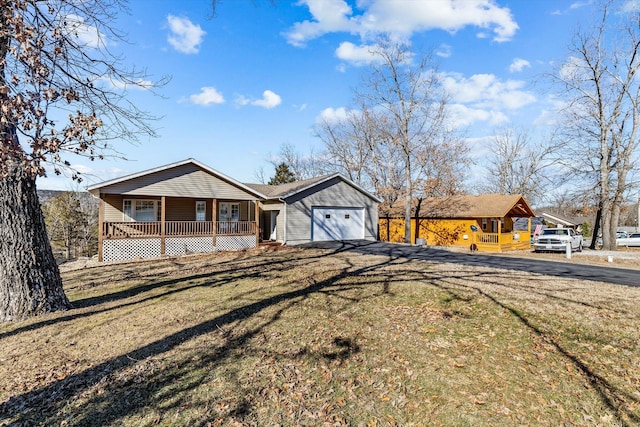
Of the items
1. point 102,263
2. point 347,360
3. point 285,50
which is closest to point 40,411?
point 347,360

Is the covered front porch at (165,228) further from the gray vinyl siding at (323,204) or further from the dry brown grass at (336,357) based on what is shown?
the dry brown grass at (336,357)

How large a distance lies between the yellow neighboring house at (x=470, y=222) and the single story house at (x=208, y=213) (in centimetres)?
606

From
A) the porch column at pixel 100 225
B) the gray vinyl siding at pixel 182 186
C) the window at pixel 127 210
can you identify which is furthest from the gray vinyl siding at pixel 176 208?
the porch column at pixel 100 225

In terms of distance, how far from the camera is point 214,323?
19.7 feet

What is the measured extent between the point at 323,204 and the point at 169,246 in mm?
9463

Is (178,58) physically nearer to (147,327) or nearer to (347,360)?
(147,327)

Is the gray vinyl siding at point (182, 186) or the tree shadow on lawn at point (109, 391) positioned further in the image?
the gray vinyl siding at point (182, 186)

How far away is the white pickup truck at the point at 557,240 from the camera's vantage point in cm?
1994

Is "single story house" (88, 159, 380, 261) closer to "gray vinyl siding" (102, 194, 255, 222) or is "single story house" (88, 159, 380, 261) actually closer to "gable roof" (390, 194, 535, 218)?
"gray vinyl siding" (102, 194, 255, 222)

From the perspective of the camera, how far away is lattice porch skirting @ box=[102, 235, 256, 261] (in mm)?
14680

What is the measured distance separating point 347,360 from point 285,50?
15.8 metres

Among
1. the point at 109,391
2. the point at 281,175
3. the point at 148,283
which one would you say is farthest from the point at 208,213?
the point at 281,175

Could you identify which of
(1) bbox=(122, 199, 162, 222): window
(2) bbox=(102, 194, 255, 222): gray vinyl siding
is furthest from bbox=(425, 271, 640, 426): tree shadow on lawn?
(1) bbox=(122, 199, 162, 222): window

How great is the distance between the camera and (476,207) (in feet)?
79.0
